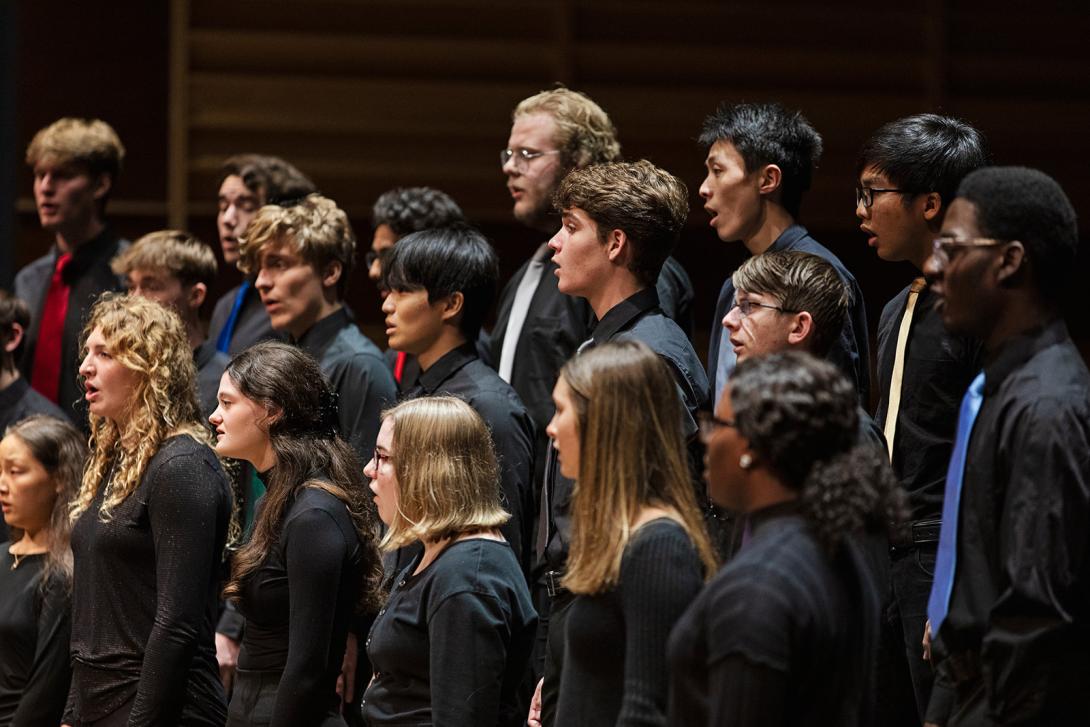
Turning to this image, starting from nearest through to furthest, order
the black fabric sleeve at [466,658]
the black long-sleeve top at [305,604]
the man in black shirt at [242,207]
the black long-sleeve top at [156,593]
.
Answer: the black fabric sleeve at [466,658]
the black long-sleeve top at [305,604]
the black long-sleeve top at [156,593]
the man in black shirt at [242,207]

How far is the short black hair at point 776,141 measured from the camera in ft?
10.8

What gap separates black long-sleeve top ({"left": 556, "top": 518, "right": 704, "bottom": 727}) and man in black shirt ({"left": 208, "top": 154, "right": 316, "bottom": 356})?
7.71ft

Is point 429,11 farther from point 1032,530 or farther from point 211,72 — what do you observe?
point 1032,530

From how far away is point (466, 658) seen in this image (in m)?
2.58

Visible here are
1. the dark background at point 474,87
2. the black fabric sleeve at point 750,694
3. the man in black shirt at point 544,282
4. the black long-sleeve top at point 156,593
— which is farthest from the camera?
the dark background at point 474,87

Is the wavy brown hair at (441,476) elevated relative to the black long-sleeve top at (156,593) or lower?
elevated

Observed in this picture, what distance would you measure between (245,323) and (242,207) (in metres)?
0.47

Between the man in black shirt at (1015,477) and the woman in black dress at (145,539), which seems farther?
the woman in black dress at (145,539)

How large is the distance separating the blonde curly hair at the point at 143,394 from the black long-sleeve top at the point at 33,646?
453 mm

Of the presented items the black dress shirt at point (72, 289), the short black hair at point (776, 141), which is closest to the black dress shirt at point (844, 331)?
the short black hair at point (776, 141)

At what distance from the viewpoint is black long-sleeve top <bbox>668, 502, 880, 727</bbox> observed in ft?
5.58

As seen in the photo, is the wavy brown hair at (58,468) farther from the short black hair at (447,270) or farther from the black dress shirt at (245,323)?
the short black hair at (447,270)

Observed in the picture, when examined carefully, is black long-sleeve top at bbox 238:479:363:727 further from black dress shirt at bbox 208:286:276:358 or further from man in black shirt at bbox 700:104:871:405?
black dress shirt at bbox 208:286:276:358

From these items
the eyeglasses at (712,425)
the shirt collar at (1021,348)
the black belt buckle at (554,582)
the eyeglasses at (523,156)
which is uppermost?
the eyeglasses at (523,156)
